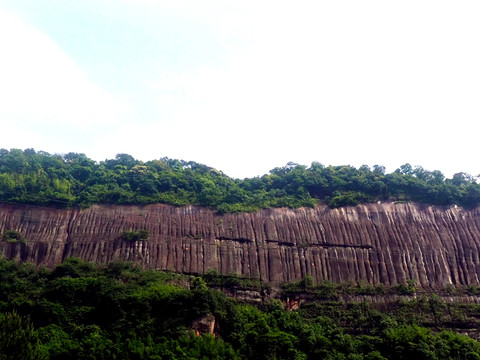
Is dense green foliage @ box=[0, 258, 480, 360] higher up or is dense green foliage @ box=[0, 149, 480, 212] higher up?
dense green foliage @ box=[0, 149, 480, 212]

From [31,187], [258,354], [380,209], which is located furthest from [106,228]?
[380,209]

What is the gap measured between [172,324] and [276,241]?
15.8 m

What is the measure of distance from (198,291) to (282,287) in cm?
1026

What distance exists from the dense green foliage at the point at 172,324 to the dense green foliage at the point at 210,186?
32.3 ft

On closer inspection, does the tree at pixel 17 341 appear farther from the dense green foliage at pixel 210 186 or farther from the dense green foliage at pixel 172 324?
the dense green foliage at pixel 210 186

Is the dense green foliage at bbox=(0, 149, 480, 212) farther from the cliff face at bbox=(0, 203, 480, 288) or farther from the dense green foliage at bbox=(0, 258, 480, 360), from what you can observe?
the dense green foliage at bbox=(0, 258, 480, 360)

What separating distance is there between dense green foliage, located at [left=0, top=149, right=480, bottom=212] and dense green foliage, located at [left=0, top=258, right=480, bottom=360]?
984 cm

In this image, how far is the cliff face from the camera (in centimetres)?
4044

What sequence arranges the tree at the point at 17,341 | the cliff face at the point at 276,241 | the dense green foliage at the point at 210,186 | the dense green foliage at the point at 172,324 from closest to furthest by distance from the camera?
1. the tree at the point at 17,341
2. the dense green foliage at the point at 172,324
3. the cliff face at the point at 276,241
4. the dense green foliage at the point at 210,186

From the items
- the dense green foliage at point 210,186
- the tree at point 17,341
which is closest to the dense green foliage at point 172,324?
the tree at point 17,341

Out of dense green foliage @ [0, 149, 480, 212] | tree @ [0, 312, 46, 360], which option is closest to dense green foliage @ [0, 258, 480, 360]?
tree @ [0, 312, 46, 360]

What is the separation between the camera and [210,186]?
49.8 metres

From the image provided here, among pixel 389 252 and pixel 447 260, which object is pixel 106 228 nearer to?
pixel 389 252

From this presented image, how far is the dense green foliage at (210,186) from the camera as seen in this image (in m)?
44.9
